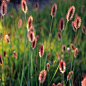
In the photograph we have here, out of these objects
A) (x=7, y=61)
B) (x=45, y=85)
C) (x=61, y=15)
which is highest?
(x=61, y=15)

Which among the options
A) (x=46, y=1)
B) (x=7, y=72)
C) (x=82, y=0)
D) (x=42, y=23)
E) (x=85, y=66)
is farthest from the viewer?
(x=46, y=1)

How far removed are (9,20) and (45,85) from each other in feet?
8.05

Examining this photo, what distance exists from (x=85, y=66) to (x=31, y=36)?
124 cm

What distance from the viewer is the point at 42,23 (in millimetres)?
3756

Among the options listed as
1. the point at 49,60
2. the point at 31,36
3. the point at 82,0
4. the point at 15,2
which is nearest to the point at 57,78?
the point at 49,60

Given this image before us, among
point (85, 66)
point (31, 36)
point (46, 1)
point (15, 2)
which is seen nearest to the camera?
point (31, 36)

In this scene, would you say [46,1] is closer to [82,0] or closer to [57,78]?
[82,0]

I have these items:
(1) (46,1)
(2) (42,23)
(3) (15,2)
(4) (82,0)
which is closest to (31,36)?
(2) (42,23)

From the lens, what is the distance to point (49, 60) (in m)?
2.21

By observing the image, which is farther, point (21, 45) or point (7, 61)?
point (21, 45)

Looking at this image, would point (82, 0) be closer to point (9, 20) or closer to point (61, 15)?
point (61, 15)

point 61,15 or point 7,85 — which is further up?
point 61,15

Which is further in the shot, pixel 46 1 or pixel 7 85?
pixel 46 1

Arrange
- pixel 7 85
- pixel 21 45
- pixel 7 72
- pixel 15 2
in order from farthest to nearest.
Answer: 1. pixel 15 2
2. pixel 21 45
3. pixel 7 72
4. pixel 7 85
